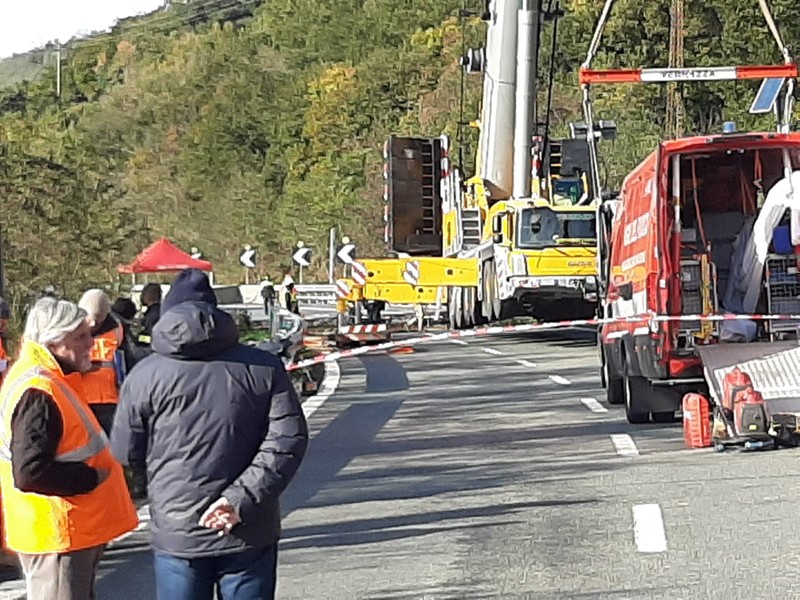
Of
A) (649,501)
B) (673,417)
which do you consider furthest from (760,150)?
(649,501)

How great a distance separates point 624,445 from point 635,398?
4.45 feet

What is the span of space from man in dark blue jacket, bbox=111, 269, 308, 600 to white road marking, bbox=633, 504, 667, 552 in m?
4.20

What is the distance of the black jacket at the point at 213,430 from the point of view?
531 cm

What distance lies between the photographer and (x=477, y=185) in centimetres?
3139

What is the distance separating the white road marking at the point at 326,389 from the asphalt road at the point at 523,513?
0.74 meters

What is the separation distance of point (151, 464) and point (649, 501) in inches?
236

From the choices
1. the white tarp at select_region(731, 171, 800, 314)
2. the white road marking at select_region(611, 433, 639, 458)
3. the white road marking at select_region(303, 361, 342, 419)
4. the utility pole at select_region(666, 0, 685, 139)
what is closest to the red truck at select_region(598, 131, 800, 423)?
the white tarp at select_region(731, 171, 800, 314)

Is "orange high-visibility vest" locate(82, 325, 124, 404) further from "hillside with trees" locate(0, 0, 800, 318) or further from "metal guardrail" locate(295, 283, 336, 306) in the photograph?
"metal guardrail" locate(295, 283, 336, 306)

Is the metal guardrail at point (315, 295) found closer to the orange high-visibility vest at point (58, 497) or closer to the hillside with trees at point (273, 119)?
the hillside with trees at point (273, 119)

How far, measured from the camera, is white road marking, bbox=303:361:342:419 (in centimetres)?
1861

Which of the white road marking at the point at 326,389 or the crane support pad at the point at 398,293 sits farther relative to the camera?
the crane support pad at the point at 398,293

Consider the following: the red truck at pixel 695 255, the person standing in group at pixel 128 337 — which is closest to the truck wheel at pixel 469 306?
the red truck at pixel 695 255

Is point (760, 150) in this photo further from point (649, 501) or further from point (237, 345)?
point (237, 345)

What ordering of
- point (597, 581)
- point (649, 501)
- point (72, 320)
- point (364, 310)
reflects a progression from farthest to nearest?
point (364, 310), point (649, 501), point (597, 581), point (72, 320)
